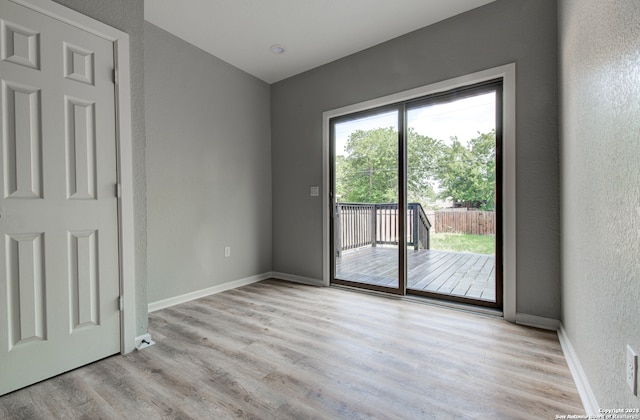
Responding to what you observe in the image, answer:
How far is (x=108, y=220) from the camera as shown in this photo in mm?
1872

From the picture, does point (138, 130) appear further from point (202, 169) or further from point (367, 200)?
point (367, 200)

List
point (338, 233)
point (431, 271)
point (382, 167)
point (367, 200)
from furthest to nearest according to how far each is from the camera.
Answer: point (338, 233) < point (367, 200) < point (382, 167) < point (431, 271)

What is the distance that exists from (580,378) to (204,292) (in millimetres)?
3130

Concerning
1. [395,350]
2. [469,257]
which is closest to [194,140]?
[395,350]

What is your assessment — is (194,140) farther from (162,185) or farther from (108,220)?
(108,220)

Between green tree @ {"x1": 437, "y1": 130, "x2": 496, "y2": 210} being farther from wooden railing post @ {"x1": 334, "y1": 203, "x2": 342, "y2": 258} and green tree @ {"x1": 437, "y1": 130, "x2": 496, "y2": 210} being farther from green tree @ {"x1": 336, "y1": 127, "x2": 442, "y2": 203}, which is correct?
wooden railing post @ {"x1": 334, "y1": 203, "x2": 342, "y2": 258}

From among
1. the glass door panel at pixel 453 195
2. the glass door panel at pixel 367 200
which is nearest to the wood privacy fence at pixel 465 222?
the glass door panel at pixel 453 195

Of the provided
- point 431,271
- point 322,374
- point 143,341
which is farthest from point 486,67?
point 143,341

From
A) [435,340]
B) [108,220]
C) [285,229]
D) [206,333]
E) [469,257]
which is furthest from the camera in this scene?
[285,229]

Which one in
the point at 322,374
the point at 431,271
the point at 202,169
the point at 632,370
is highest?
the point at 202,169

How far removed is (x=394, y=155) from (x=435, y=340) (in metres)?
1.86

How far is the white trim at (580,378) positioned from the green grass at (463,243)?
2.71 ft

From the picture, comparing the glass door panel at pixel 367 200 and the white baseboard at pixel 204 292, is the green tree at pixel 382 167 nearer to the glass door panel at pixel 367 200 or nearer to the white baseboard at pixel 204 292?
the glass door panel at pixel 367 200

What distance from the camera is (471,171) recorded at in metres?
2.69
